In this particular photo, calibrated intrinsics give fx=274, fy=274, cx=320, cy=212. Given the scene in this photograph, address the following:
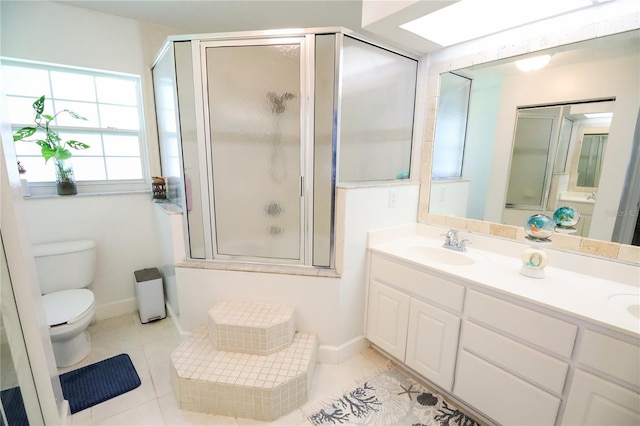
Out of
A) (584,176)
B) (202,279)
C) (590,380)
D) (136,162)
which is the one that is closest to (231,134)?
(202,279)

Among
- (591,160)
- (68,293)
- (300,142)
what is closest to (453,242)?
(591,160)

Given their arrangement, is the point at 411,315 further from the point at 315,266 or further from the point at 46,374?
the point at 46,374

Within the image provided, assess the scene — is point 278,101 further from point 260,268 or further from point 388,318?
point 388,318

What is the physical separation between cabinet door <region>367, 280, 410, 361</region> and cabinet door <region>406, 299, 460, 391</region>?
0.05 meters

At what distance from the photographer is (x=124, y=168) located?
94.7 inches

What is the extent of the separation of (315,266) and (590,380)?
4.52 ft

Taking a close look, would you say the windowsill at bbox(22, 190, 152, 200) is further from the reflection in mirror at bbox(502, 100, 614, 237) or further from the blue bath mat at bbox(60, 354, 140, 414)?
the reflection in mirror at bbox(502, 100, 614, 237)

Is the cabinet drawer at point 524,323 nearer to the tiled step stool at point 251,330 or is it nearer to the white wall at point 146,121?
the tiled step stool at point 251,330

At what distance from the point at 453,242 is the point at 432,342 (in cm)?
66

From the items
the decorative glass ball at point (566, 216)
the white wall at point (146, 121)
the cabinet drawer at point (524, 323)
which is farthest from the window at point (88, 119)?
the decorative glass ball at point (566, 216)

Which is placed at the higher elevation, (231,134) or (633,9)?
(633,9)

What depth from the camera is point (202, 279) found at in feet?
6.23

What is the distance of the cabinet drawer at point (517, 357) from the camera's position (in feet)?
3.71

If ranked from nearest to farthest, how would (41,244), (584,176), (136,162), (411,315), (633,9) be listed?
(633,9)
(584,176)
(411,315)
(41,244)
(136,162)
